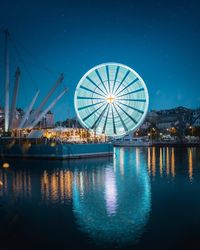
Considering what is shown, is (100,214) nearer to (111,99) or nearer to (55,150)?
(55,150)

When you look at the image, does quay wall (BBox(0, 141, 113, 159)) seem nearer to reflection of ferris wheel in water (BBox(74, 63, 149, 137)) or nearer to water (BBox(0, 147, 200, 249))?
reflection of ferris wheel in water (BBox(74, 63, 149, 137))

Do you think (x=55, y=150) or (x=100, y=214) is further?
(x=55, y=150)

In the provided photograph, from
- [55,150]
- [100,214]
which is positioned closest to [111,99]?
[55,150]

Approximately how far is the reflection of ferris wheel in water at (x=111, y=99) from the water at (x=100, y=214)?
39.6m

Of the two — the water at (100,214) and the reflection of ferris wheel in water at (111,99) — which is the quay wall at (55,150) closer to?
the reflection of ferris wheel in water at (111,99)

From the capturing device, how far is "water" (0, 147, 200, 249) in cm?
1022

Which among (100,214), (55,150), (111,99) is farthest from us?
(111,99)

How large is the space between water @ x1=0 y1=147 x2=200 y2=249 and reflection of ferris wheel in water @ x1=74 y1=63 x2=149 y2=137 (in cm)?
3962

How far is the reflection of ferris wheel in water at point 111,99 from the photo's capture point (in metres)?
60.7

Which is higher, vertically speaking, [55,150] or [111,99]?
[111,99]

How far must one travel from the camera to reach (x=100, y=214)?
520 inches

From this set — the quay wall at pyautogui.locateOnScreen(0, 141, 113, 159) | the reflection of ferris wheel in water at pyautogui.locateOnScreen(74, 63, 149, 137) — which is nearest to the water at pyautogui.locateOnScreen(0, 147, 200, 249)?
the quay wall at pyautogui.locateOnScreen(0, 141, 113, 159)

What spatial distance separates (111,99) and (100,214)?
5089 cm

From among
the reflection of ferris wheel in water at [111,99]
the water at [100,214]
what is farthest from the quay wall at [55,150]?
the water at [100,214]
